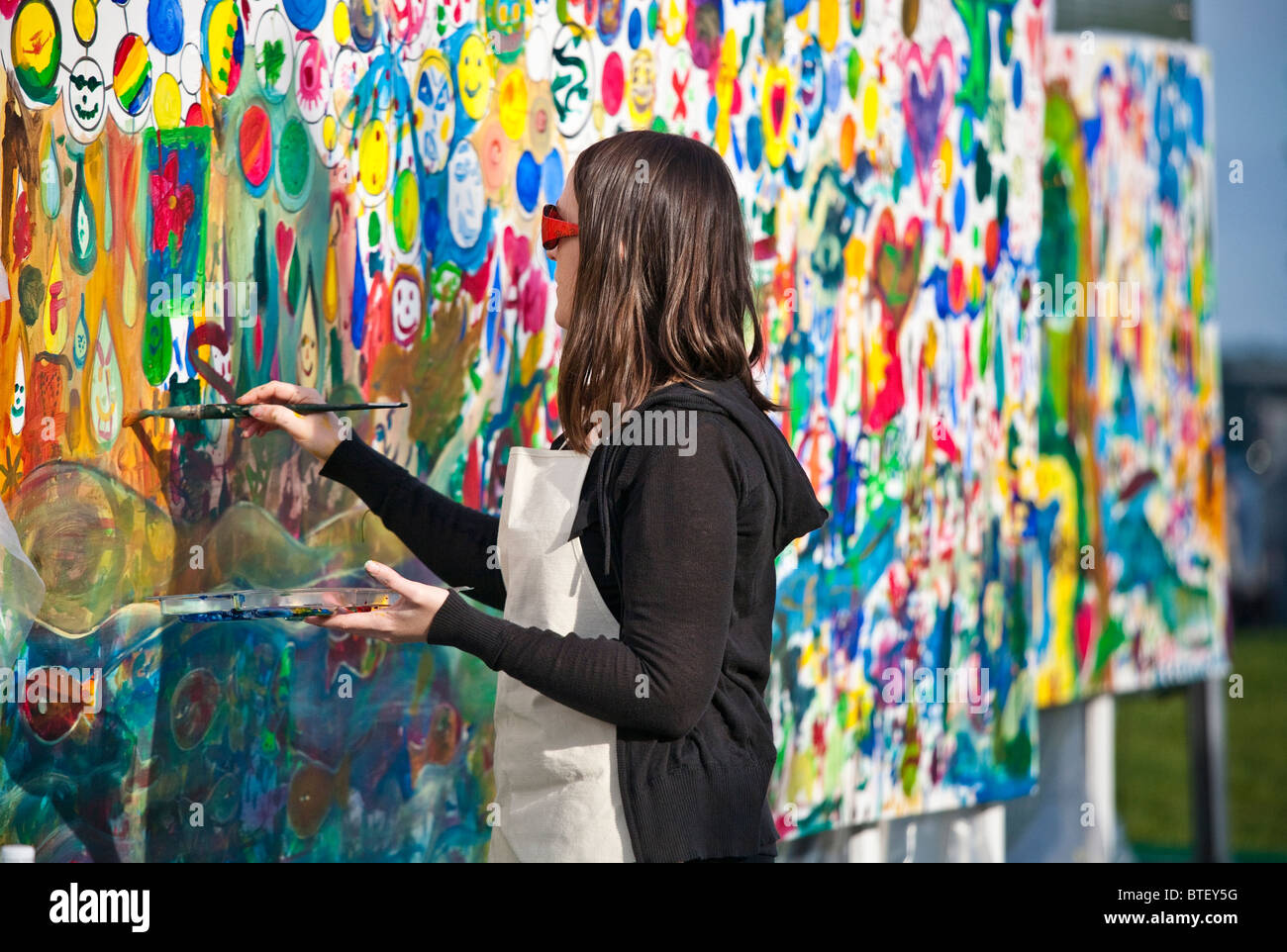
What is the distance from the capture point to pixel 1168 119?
16.6 ft

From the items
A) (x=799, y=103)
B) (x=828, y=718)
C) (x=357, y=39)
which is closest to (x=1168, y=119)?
(x=799, y=103)

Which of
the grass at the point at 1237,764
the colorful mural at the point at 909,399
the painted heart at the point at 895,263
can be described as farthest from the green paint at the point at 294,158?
the grass at the point at 1237,764

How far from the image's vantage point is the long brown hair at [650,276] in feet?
6.02

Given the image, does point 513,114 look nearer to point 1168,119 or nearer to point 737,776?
point 737,776

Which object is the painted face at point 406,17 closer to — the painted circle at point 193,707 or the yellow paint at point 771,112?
the yellow paint at point 771,112

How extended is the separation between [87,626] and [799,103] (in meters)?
2.06

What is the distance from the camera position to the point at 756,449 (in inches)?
70.8

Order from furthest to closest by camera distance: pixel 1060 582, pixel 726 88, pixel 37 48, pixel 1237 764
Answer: pixel 1237 764 → pixel 1060 582 → pixel 726 88 → pixel 37 48

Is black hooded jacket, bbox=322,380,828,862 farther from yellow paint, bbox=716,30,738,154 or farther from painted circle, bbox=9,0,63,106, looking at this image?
yellow paint, bbox=716,30,738,154

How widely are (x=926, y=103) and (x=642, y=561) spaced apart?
2.40 meters

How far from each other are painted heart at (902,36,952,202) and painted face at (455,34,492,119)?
4.17ft
